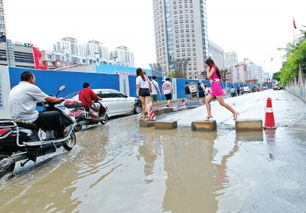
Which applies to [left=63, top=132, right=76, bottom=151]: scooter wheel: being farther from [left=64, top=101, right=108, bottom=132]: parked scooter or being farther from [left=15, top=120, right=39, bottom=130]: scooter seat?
[left=64, top=101, right=108, bottom=132]: parked scooter

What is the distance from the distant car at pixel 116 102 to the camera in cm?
1178

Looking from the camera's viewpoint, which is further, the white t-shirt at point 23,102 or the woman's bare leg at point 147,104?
the woman's bare leg at point 147,104

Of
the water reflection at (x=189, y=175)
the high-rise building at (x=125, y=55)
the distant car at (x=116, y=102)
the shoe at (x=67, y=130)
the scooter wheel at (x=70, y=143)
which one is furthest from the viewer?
the high-rise building at (x=125, y=55)

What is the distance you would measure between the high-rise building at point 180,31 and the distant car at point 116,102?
9816cm

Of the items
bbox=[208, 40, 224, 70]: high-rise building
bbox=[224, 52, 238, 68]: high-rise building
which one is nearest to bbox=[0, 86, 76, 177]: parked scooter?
bbox=[208, 40, 224, 70]: high-rise building

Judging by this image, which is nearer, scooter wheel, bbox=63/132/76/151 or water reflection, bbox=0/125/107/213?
water reflection, bbox=0/125/107/213

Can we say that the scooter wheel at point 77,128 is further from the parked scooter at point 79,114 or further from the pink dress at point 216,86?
Answer: the pink dress at point 216,86

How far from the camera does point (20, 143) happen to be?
14.3 feet

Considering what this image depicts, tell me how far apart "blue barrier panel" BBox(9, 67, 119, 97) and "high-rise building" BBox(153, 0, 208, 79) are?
95902 mm

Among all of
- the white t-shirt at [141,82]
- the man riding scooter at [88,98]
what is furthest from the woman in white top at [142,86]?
the man riding scooter at [88,98]

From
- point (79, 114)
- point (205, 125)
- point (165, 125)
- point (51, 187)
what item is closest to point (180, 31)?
point (79, 114)

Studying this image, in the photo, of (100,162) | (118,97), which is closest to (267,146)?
(100,162)

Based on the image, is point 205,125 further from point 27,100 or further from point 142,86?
point 27,100

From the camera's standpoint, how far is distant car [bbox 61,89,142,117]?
11781mm
